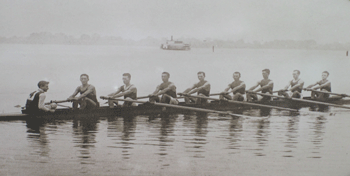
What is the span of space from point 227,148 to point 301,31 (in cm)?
218

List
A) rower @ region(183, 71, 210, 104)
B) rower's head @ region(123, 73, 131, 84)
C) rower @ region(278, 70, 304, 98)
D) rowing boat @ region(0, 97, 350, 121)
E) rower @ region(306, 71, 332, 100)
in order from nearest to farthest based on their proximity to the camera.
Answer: rowing boat @ region(0, 97, 350, 121) → rower's head @ region(123, 73, 131, 84) → rower @ region(306, 71, 332, 100) → rower @ region(278, 70, 304, 98) → rower @ region(183, 71, 210, 104)

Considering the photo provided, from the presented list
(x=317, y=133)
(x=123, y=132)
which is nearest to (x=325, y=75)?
(x=317, y=133)

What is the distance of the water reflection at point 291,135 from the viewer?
389cm

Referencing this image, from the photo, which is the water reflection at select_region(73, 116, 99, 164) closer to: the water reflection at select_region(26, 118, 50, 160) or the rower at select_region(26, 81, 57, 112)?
the water reflection at select_region(26, 118, 50, 160)

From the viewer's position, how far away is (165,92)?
216 inches

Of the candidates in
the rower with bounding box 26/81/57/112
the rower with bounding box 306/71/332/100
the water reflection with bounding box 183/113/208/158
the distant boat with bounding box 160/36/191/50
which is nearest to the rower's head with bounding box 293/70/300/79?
the rower with bounding box 306/71/332/100

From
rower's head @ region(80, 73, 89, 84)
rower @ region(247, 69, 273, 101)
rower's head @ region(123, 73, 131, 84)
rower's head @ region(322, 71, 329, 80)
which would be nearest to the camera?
rower's head @ region(80, 73, 89, 84)

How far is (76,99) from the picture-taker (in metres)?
4.53

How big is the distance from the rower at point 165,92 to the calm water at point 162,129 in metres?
0.10

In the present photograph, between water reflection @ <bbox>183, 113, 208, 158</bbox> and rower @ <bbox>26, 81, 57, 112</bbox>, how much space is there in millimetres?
1867

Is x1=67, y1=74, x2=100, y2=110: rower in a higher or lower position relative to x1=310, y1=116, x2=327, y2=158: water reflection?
higher

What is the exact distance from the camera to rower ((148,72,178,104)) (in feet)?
17.0

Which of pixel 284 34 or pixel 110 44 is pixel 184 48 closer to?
pixel 110 44

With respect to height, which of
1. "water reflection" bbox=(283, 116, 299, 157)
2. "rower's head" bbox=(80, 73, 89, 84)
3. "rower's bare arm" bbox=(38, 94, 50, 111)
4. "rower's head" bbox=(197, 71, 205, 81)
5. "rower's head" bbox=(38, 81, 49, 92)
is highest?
"rower's head" bbox=(197, 71, 205, 81)
